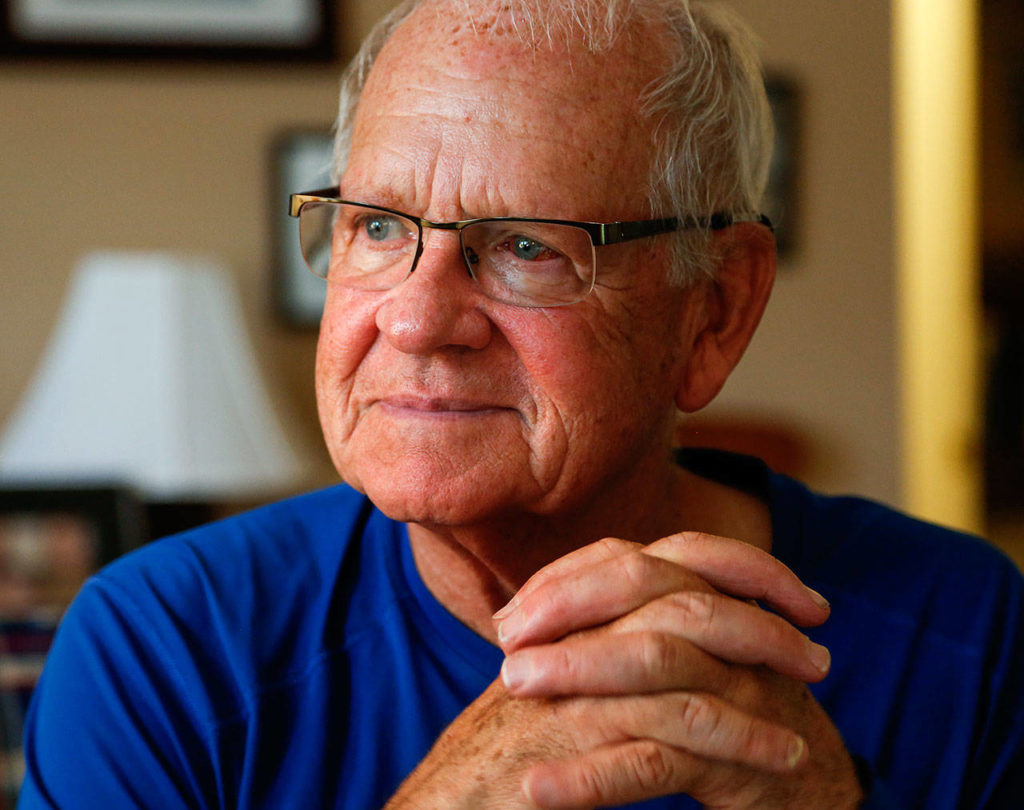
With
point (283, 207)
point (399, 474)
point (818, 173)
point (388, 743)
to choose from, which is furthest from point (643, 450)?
point (818, 173)

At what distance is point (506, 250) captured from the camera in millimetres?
952

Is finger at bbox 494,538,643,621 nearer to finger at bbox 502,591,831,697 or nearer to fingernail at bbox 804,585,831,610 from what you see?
finger at bbox 502,591,831,697

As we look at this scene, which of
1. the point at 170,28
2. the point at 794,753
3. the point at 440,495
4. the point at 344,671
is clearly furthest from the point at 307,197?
the point at 170,28

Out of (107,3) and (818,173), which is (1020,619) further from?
(107,3)

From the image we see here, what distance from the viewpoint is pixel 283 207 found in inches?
93.4

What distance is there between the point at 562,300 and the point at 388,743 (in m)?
0.43

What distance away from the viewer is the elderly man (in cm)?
92

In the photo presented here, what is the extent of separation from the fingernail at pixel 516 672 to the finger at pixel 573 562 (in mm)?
36

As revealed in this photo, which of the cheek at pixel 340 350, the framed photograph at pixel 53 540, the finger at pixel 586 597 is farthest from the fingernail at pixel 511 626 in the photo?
the framed photograph at pixel 53 540

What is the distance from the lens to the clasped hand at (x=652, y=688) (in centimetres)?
73

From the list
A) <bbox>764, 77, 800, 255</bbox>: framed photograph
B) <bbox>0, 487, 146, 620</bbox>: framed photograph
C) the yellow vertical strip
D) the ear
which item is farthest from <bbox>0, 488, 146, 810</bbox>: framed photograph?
the yellow vertical strip

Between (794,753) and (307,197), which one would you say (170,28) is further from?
(794,753)

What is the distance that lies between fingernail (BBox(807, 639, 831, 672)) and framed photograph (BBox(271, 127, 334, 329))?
1.74 m

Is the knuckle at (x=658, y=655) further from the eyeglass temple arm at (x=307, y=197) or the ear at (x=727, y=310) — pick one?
the eyeglass temple arm at (x=307, y=197)
